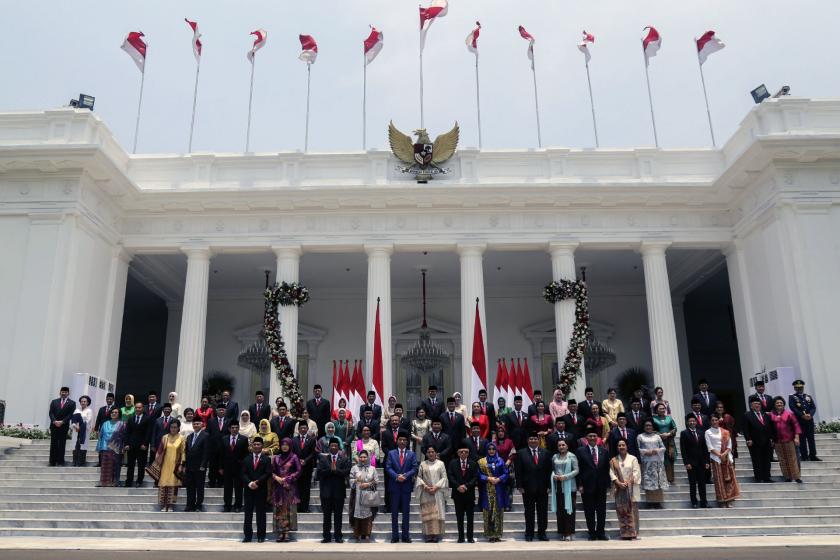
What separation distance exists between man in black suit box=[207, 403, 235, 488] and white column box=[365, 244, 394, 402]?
17.7 ft

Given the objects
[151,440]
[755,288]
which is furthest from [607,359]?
[151,440]

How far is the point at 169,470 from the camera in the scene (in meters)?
10.2

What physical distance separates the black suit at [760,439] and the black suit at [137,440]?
9.99 metres

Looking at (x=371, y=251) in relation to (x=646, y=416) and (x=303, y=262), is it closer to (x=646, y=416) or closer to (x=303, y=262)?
(x=303, y=262)

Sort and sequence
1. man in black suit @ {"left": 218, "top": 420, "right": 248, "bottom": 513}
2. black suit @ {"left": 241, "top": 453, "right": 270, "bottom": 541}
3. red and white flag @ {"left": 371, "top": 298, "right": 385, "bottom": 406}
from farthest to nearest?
red and white flag @ {"left": 371, "top": 298, "right": 385, "bottom": 406} < man in black suit @ {"left": 218, "top": 420, "right": 248, "bottom": 513} < black suit @ {"left": 241, "top": 453, "right": 270, "bottom": 541}

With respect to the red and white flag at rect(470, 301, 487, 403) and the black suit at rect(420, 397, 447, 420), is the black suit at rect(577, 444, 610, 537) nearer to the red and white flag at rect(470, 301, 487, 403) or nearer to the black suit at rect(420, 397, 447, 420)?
the black suit at rect(420, 397, 447, 420)

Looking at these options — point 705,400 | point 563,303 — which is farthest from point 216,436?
point 563,303

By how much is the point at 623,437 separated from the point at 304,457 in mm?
4803

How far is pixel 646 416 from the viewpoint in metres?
11.5

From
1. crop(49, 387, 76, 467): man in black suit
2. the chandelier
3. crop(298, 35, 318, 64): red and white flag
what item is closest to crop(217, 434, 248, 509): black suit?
crop(49, 387, 76, 467): man in black suit

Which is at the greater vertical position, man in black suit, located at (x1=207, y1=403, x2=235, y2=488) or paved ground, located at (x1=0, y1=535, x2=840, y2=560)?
man in black suit, located at (x1=207, y1=403, x2=235, y2=488)

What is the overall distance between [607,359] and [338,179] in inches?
379

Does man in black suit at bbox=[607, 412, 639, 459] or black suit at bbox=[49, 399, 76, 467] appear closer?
man in black suit at bbox=[607, 412, 639, 459]

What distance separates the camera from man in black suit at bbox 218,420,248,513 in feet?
33.2
